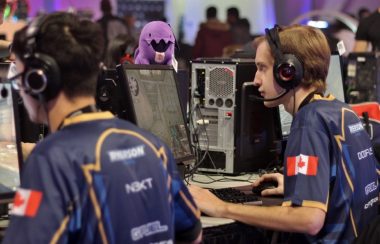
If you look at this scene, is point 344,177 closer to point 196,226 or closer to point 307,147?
point 307,147

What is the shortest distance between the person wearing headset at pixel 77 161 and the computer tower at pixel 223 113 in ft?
5.95

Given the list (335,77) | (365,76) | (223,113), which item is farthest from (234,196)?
(365,76)

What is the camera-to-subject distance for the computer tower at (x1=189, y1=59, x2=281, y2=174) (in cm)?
372

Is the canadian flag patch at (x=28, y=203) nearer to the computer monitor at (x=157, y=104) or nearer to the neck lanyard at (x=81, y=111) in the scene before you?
the neck lanyard at (x=81, y=111)

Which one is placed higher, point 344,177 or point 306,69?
point 306,69

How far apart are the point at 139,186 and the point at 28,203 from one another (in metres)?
0.26

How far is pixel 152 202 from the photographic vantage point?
1.88 m

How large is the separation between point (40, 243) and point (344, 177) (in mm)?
1297

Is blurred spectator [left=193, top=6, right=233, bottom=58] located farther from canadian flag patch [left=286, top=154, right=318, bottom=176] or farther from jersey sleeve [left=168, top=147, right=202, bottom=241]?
jersey sleeve [left=168, top=147, right=202, bottom=241]

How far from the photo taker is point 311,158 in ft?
8.50

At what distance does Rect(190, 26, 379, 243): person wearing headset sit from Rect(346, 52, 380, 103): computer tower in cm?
292

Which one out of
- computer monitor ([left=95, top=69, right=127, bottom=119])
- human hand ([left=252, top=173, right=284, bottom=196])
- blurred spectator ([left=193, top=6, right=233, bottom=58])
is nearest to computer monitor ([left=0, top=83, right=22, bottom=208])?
computer monitor ([left=95, top=69, right=127, bottom=119])

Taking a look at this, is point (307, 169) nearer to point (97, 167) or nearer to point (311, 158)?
point (311, 158)

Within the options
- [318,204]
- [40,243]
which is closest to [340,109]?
[318,204]
